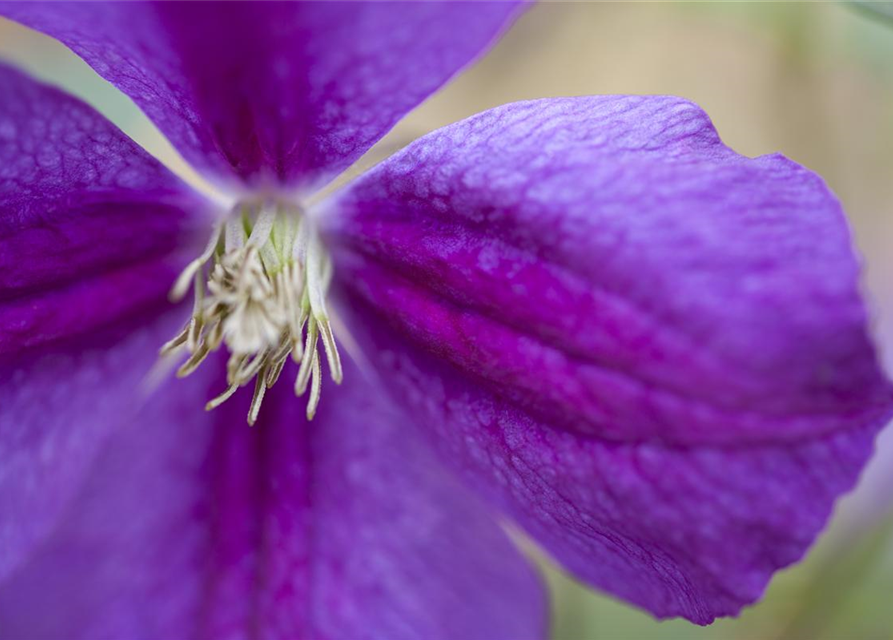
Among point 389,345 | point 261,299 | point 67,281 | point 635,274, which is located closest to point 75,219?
point 67,281

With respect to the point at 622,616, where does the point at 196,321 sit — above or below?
above

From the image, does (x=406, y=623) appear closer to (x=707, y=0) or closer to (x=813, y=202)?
A: (x=813, y=202)

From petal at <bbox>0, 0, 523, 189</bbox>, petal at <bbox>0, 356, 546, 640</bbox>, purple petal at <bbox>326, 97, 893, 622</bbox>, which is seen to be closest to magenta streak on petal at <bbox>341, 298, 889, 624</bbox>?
purple petal at <bbox>326, 97, 893, 622</bbox>

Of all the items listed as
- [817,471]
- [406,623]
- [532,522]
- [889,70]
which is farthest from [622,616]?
[817,471]

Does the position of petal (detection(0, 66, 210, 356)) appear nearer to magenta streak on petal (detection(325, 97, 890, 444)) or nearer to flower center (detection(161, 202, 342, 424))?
flower center (detection(161, 202, 342, 424))

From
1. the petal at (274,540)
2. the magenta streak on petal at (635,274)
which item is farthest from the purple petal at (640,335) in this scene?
the petal at (274,540)

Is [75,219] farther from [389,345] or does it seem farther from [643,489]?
[643,489]

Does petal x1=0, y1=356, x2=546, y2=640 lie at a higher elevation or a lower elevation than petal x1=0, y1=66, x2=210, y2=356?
lower
